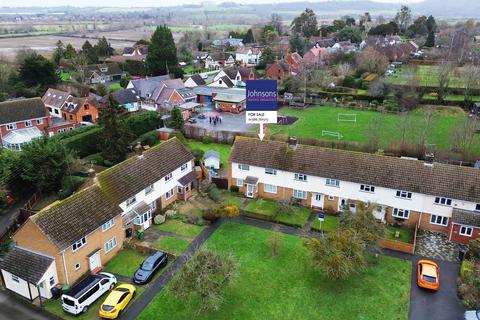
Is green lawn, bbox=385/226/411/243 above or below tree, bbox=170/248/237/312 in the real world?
below

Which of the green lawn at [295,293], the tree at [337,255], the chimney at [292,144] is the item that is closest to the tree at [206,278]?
the green lawn at [295,293]

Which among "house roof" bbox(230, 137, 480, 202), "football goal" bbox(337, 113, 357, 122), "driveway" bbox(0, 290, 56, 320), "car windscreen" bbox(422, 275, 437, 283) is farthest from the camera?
"football goal" bbox(337, 113, 357, 122)

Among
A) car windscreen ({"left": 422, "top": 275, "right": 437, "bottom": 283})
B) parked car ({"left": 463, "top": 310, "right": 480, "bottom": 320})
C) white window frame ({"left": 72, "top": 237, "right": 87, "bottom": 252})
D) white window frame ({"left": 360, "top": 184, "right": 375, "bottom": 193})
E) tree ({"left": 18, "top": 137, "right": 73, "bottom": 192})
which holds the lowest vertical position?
parked car ({"left": 463, "top": 310, "right": 480, "bottom": 320})

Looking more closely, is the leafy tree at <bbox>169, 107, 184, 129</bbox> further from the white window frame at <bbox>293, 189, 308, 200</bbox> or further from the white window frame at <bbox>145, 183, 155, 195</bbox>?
the white window frame at <bbox>293, 189, 308, 200</bbox>

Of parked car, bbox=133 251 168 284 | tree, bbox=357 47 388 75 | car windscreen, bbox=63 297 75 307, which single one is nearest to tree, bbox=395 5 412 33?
tree, bbox=357 47 388 75

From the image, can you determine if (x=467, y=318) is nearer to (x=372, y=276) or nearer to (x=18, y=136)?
(x=372, y=276)

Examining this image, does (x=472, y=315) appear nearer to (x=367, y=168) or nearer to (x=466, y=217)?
(x=466, y=217)

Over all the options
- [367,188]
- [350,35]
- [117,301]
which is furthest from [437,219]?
[350,35]
